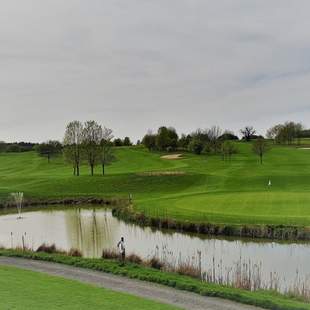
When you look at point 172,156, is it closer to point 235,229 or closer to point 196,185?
point 196,185

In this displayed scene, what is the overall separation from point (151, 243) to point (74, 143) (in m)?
54.7

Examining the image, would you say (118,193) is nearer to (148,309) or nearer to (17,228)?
(17,228)

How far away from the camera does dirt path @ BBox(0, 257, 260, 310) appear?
16.9m

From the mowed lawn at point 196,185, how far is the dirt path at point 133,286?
1607 cm

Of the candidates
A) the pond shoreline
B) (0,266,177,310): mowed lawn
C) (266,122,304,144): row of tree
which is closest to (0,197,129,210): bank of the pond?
the pond shoreline

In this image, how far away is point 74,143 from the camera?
86.7m

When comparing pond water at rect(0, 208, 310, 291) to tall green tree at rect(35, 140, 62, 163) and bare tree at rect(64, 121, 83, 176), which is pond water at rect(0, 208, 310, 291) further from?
tall green tree at rect(35, 140, 62, 163)

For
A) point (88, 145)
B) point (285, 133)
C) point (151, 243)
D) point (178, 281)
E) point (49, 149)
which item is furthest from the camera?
point (285, 133)

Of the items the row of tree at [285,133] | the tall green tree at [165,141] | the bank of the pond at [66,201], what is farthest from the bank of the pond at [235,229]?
the row of tree at [285,133]

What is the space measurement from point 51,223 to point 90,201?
16941mm

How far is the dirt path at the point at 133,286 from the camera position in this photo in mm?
16922

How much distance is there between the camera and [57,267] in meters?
23.3

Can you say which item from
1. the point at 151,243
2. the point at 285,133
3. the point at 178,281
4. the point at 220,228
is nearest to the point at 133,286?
the point at 178,281

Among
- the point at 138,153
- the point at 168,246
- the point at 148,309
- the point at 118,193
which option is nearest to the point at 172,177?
the point at 118,193
